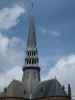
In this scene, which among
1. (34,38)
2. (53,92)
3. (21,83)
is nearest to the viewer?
(53,92)

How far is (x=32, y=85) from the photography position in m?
142

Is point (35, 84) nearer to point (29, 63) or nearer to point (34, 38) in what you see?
point (29, 63)

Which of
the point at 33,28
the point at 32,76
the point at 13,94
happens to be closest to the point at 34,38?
the point at 33,28

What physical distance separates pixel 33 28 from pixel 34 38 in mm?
3390

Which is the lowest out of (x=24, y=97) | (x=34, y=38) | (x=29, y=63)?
(x=24, y=97)

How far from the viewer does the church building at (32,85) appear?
433ft

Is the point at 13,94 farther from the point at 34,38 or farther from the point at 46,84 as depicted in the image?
the point at 34,38

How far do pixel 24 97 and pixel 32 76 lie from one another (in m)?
9.06

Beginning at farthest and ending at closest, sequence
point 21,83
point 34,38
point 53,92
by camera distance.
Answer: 1. point 34,38
2. point 21,83
3. point 53,92

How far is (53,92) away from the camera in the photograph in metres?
132

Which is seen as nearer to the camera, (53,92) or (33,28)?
(53,92)

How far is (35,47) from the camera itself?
488 feet

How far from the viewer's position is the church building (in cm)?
13201

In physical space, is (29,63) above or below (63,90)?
above
